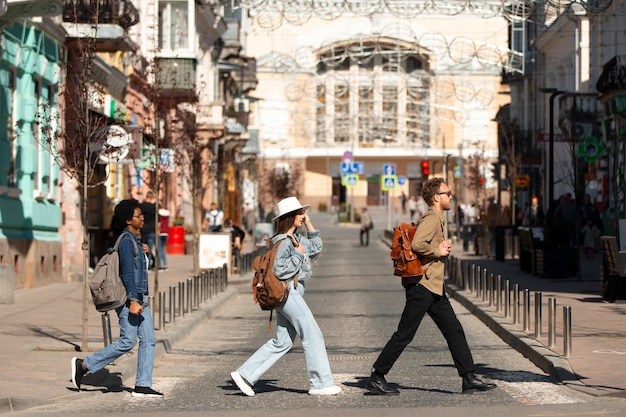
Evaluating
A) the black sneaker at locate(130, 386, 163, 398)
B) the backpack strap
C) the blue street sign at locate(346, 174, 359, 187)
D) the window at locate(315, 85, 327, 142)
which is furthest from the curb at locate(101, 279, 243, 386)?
the window at locate(315, 85, 327, 142)

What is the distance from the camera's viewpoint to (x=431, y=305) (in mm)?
12258

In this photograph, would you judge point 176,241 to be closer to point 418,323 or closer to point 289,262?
point 418,323

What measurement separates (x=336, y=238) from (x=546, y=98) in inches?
480

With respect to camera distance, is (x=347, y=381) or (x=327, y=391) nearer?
(x=327, y=391)

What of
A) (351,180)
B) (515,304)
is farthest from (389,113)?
(515,304)

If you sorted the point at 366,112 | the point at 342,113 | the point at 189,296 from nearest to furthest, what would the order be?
the point at 189,296, the point at 366,112, the point at 342,113

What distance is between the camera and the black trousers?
1218 centimetres

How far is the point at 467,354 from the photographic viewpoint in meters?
12.3

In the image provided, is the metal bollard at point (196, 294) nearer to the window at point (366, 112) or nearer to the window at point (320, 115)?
the window at point (366, 112)

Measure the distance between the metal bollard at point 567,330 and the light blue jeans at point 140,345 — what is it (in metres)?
4.25

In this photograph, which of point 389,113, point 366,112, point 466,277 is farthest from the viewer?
point 366,112

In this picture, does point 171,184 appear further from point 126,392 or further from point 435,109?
point 435,109

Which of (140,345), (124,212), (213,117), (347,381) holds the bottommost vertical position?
(347,381)

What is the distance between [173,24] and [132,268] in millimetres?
33455
